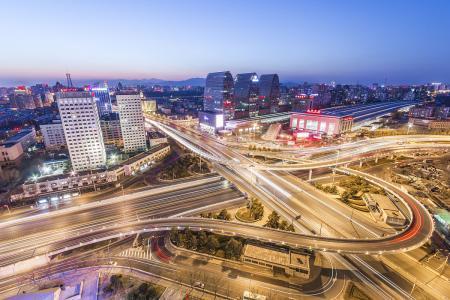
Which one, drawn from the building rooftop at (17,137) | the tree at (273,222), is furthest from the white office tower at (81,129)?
the tree at (273,222)

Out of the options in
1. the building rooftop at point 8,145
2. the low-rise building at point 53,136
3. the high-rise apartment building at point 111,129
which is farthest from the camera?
the high-rise apartment building at point 111,129

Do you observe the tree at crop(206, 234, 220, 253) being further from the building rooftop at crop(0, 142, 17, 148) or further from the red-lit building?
the building rooftop at crop(0, 142, 17, 148)

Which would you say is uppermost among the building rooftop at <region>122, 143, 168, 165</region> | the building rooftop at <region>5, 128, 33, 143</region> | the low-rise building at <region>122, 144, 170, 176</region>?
the building rooftop at <region>5, 128, 33, 143</region>

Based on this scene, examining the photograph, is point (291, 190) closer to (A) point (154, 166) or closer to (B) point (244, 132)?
(A) point (154, 166)

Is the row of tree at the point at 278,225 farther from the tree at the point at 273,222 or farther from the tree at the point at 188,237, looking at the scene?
the tree at the point at 188,237

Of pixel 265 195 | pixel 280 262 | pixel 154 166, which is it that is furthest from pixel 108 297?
pixel 154 166

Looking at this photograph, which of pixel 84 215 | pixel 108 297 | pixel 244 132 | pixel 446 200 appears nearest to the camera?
pixel 108 297

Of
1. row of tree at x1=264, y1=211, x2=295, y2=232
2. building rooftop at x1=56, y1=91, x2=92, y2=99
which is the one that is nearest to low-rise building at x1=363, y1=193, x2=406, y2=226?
row of tree at x1=264, y1=211, x2=295, y2=232
